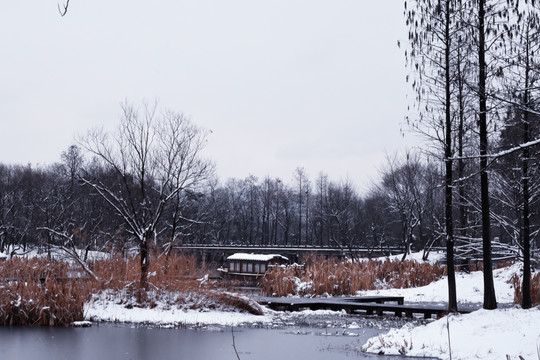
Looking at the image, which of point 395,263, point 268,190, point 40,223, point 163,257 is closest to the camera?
point 163,257

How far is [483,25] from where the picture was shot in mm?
13844

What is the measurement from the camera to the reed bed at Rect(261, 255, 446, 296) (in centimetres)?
2631

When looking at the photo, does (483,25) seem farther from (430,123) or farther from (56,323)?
(56,323)

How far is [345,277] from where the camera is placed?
2689 centimetres

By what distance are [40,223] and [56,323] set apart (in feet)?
117

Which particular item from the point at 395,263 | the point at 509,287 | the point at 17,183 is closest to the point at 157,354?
the point at 509,287

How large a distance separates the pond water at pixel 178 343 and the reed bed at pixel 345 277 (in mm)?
8683

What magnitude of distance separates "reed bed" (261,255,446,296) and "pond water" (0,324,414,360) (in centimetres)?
868

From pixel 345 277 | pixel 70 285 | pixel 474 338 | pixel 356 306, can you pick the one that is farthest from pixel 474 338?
pixel 345 277

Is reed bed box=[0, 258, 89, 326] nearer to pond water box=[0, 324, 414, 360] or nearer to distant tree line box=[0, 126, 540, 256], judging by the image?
pond water box=[0, 324, 414, 360]

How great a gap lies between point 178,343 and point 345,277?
42.3 ft

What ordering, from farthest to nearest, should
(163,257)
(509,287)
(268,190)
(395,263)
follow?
(268,190), (395,263), (509,287), (163,257)

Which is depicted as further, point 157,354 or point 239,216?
point 239,216

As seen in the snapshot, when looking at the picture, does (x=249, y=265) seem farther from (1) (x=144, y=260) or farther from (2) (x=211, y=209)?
(2) (x=211, y=209)
